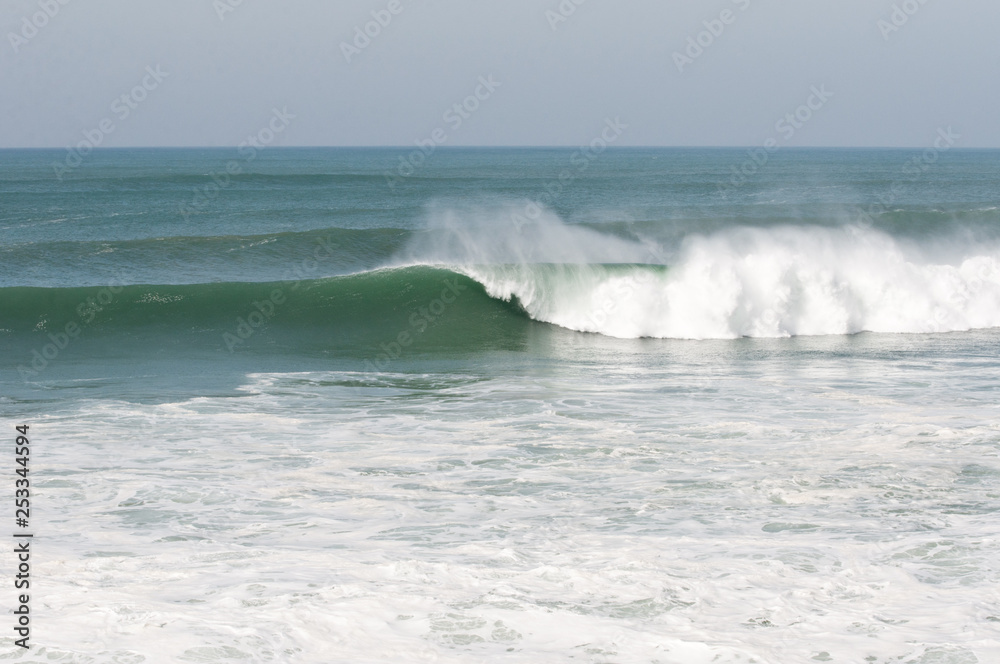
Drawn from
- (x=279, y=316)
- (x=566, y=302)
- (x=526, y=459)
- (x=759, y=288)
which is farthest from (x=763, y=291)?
(x=526, y=459)

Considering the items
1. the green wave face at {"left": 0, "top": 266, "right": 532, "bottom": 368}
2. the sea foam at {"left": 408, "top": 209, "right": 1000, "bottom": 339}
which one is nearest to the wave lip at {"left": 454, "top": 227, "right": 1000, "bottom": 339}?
the sea foam at {"left": 408, "top": 209, "right": 1000, "bottom": 339}

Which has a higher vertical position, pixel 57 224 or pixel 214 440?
pixel 57 224

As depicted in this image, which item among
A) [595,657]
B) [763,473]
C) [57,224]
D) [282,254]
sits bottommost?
[595,657]

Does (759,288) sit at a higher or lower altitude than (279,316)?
higher

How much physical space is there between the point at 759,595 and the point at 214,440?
4.61 meters

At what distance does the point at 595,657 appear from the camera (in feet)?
12.8

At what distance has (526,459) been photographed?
6918 millimetres

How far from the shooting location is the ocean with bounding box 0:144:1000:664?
416 centimetres

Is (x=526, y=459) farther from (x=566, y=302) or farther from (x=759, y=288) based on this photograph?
(x=759, y=288)

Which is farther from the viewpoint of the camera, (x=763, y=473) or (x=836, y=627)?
(x=763, y=473)

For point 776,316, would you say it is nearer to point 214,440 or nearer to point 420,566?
point 214,440

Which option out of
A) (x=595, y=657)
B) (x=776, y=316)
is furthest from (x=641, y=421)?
(x=776, y=316)

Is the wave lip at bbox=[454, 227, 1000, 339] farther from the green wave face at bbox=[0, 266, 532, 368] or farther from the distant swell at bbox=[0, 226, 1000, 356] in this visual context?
the green wave face at bbox=[0, 266, 532, 368]

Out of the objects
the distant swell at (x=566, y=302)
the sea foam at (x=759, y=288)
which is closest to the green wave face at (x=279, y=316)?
the distant swell at (x=566, y=302)
